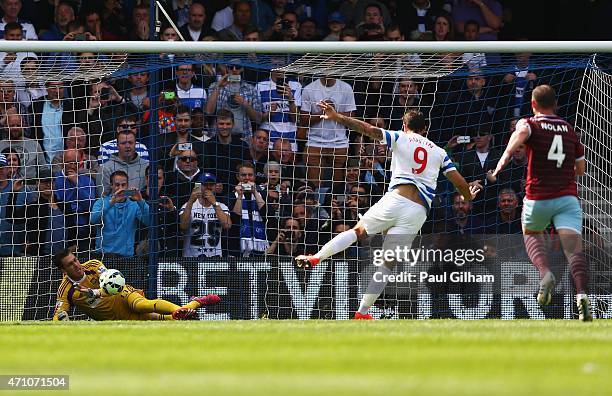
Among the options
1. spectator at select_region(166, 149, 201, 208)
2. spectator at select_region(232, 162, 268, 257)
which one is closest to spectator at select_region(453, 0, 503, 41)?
spectator at select_region(232, 162, 268, 257)

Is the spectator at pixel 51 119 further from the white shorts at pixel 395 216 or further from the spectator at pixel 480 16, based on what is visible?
the spectator at pixel 480 16

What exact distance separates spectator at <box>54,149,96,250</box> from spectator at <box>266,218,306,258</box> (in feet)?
7.66

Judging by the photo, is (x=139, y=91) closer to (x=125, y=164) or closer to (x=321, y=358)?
(x=125, y=164)

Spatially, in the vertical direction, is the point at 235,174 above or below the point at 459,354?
above

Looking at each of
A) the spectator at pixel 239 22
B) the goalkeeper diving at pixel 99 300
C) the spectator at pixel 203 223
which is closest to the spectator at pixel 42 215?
the goalkeeper diving at pixel 99 300

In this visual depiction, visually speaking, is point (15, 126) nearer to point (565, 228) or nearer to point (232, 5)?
point (232, 5)

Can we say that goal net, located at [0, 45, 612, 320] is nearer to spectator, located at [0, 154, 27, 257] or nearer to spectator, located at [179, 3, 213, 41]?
spectator, located at [0, 154, 27, 257]

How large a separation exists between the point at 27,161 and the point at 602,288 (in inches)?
288

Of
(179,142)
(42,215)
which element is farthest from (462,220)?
(42,215)

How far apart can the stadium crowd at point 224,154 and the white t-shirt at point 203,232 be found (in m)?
0.01

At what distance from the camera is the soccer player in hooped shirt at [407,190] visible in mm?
13695

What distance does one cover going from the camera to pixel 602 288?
15.2 metres

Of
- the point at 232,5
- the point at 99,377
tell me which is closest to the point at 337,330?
the point at 99,377

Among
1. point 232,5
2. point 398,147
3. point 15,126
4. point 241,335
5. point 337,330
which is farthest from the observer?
point 232,5
